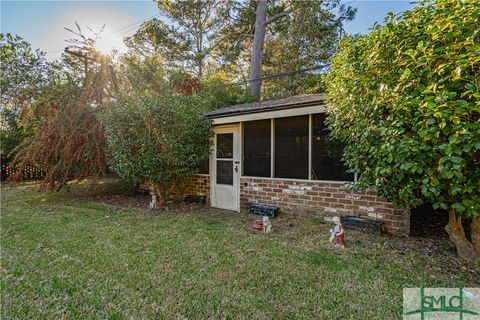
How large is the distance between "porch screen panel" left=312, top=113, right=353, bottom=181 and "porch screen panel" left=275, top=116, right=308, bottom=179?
0.19 metres

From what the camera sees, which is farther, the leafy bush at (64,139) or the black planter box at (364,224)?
the leafy bush at (64,139)

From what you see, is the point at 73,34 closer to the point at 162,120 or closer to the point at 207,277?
the point at 162,120

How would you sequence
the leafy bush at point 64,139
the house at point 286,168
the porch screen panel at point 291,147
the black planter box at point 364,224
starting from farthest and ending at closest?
1. the leafy bush at point 64,139
2. the porch screen panel at point 291,147
3. the house at point 286,168
4. the black planter box at point 364,224

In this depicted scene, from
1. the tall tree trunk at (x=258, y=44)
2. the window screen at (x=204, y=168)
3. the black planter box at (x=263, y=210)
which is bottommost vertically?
the black planter box at (x=263, y=210)

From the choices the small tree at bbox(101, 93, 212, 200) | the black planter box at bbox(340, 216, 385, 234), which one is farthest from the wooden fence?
the black planter box at bbox(340, 216, 385, 234)

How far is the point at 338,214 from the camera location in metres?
4.94

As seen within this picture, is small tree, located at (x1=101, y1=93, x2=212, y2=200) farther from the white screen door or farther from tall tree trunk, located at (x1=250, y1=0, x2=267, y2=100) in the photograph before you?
tall tree trunk, located at (x1=250, y1=0, x2=267, y2=100)

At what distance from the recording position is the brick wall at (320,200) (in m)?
4.40

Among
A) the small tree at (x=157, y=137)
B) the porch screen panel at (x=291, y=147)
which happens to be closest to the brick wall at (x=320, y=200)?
the porch screen panel at (x=291, y=147)

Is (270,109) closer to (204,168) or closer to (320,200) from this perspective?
(320,200)

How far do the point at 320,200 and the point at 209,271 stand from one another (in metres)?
2.94

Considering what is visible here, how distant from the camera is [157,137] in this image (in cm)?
595

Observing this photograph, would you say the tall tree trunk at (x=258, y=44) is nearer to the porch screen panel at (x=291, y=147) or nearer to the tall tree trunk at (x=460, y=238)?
the porch screen panel at (x=291, y=147)

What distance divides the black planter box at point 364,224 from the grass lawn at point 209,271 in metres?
0.16
